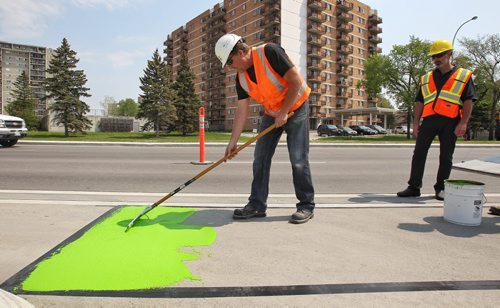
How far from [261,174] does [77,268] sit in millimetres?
1819

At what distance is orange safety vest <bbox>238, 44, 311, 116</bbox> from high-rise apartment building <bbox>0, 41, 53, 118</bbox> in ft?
476

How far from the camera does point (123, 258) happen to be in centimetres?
215

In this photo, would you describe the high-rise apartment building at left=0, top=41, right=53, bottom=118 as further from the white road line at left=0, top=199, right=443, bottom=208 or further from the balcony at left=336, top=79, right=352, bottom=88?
the white road line at left=0, top=199, right=443, bottom=208

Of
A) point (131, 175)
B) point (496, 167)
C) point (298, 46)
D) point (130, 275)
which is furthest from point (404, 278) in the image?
point (298, 46)

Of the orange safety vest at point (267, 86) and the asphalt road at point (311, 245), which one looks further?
the orange safety vest at point (267, 86)

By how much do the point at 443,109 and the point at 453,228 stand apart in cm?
185

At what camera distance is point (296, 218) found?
298 centimetres

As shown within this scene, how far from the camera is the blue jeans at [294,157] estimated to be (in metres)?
3.12

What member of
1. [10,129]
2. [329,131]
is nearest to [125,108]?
[329,131]

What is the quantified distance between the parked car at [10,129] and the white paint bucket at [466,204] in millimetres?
14732

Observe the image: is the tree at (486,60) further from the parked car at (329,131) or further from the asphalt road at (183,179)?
the asphalt road at (183,179)

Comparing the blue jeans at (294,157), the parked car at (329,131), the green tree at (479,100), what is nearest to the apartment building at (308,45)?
the green tree at (479,100)

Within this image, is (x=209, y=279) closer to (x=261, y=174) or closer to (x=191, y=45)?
(x=261, y=174)

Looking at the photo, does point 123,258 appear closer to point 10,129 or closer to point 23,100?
point 10,129
